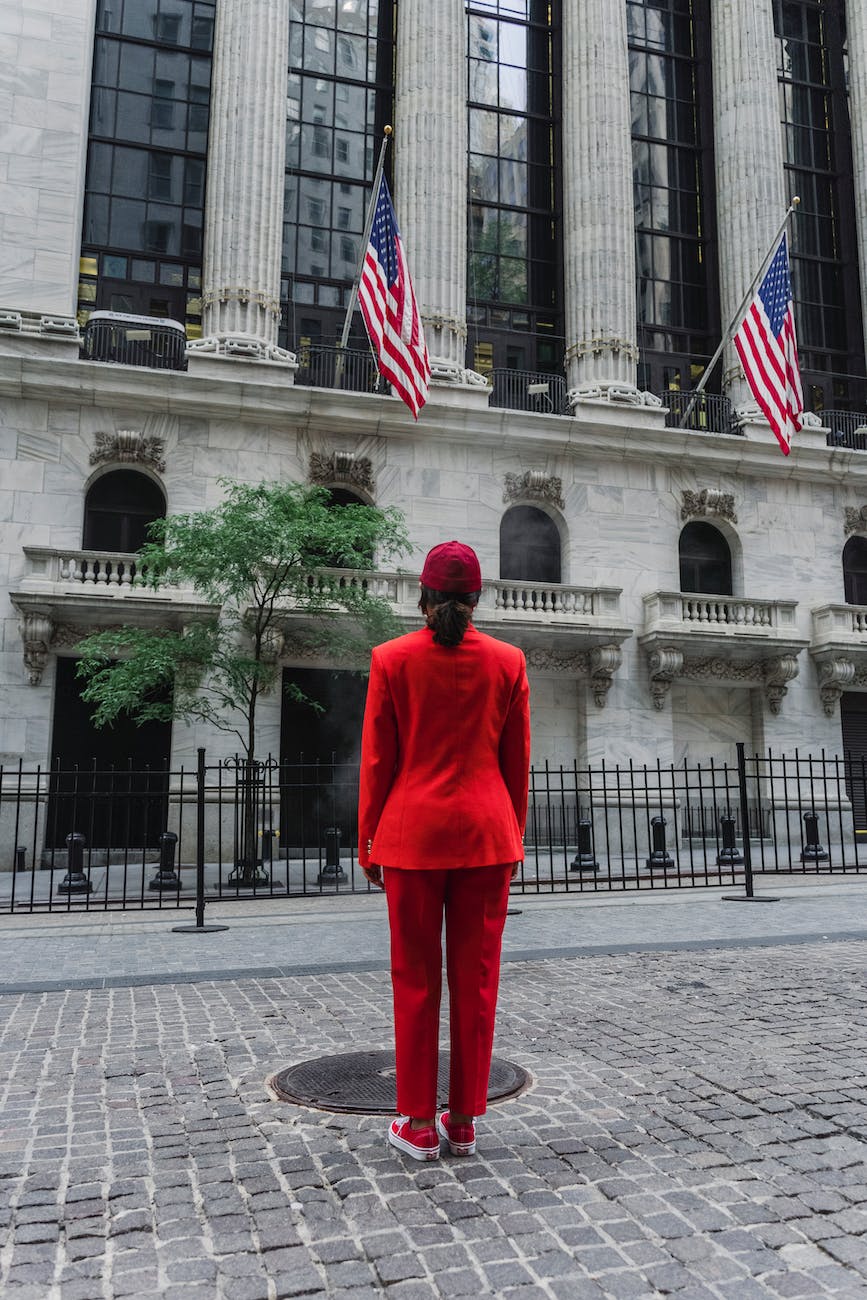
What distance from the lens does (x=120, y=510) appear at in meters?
20.7

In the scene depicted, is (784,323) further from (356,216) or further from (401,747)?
(401,747)

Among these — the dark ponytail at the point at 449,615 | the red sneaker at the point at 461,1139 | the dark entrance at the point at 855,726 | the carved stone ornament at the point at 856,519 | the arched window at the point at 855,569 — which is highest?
the carved stone ornament at the point at 856,519

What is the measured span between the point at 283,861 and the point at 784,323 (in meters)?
14.9

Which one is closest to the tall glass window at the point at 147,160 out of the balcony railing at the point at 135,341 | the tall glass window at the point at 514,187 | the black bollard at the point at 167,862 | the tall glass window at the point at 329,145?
the balcony railing at the point at 135,341

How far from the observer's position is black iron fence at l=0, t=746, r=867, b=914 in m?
13.0

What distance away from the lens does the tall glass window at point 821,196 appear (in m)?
27.0

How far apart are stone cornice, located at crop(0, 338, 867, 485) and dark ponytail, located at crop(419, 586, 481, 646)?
1833cm

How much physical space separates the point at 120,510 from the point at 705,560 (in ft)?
47.0

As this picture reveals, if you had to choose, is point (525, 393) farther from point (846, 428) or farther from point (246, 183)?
point (846, 428)

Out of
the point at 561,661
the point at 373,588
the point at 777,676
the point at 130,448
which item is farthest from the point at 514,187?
the point at 777,676

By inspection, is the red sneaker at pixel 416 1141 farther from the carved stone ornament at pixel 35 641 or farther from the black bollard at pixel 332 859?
the carved stone ornament at pixel 35 641

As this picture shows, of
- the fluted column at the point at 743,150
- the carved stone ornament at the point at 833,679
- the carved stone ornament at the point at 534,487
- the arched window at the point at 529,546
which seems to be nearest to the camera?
the carved stone ornament at the point at 534,487

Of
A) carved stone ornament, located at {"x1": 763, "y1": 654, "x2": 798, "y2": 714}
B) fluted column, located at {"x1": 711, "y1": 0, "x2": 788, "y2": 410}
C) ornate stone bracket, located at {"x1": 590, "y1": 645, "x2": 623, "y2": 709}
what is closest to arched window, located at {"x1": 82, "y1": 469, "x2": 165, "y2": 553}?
ornate stone bracket, located at {"x1": 590, "y1": 645, "x2": 623, "y2": 709}

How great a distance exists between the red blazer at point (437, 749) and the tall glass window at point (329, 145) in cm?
2086
